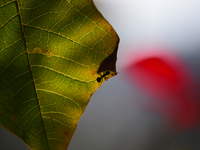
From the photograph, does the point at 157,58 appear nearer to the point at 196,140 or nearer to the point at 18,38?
the point at 196,140

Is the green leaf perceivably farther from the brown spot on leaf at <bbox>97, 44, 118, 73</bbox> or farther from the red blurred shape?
the red blurred shape

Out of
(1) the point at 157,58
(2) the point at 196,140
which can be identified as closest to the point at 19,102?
(1) the point at 157,58

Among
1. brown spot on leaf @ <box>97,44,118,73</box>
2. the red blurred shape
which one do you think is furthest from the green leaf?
the red blurred shape

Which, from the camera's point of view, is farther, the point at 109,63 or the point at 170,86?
the point at 170,86

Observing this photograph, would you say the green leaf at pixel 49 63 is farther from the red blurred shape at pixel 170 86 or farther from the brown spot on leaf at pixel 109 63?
the red blurred shape at pixel 170 86

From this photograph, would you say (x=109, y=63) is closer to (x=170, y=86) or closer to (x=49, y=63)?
(x=49, y=63)

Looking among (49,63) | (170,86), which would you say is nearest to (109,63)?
(49,63)
